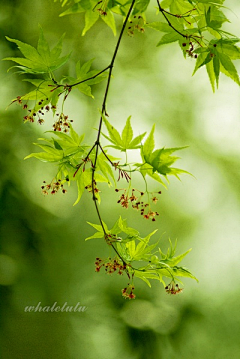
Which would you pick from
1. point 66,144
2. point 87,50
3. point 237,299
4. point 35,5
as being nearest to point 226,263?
point 237,299

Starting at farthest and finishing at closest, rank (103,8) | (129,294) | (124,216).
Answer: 1. (124,216)
2. (129,294)
3. (103,8)

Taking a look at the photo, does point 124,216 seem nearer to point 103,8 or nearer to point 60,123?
point 60,123

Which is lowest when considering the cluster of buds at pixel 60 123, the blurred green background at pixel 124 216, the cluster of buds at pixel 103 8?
the blurred green background at pixel 124 216

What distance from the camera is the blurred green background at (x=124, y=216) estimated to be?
135 inches

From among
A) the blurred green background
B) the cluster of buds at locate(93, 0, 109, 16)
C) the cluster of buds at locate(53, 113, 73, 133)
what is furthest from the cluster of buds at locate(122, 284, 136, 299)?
the blurred green background

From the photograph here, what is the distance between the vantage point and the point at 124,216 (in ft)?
11.6

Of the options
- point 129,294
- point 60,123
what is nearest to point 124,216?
point 129,294

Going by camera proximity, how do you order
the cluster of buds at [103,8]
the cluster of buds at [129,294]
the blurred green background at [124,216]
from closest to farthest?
1. the cluster of buds at [103,8]
2. the cluster of buds at [129,294]
3. the blurred green background at [124,216]

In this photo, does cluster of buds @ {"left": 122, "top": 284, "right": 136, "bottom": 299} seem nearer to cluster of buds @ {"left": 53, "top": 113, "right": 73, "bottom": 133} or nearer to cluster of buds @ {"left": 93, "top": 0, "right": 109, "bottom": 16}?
cluster of buds @ {"left": 53, "top": 113, "right": 73, "bottom": 133}

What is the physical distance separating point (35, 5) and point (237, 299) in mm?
3476

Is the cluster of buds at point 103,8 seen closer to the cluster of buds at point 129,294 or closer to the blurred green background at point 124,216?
the cluster of buds at point 129,294

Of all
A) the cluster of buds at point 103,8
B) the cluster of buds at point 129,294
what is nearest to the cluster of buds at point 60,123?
the cluster of buds at point 103,8

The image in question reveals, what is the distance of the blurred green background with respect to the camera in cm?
343

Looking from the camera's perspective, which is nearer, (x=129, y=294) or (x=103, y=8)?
(x=103, y=8)
